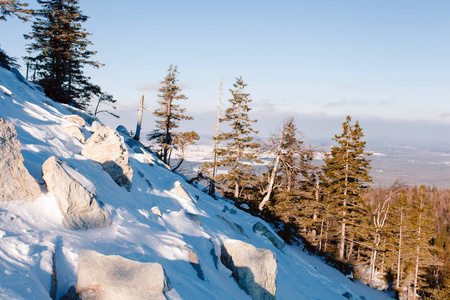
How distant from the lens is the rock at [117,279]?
468cm

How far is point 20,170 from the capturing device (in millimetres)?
6383

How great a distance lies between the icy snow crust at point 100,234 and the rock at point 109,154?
1.31 feet

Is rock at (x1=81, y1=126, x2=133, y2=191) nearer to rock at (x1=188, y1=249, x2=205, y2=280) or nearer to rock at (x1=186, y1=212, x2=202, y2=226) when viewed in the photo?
rock at (x1=186, y1=212, x2=202, y2=226)

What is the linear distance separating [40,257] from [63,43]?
25.3 meters

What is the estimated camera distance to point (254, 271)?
28.2 ft

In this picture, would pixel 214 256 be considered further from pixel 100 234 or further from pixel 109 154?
pixel 109 154

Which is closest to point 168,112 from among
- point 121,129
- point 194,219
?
point 121,129

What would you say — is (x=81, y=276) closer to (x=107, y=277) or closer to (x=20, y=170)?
(x=107, y=277)

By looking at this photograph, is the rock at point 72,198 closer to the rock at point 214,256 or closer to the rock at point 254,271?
the rock at point 214,256

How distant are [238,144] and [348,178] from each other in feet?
39.9

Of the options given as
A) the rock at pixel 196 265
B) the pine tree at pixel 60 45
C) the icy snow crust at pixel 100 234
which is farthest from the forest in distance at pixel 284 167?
the rock at pixel 196 265

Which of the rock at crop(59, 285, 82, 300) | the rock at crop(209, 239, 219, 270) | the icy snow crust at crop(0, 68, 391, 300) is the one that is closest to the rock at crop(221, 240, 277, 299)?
the icy snow crust at crop(0, 68, 391, 300)

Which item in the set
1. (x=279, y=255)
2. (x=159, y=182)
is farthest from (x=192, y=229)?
(x=279, y=255)

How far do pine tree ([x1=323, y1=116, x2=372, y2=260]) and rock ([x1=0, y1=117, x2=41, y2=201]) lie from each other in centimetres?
2579
